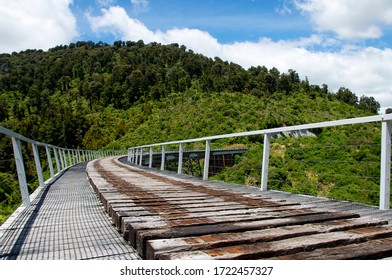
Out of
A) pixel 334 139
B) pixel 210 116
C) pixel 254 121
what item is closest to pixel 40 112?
pixel 210 116

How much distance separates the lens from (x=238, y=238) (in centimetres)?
213

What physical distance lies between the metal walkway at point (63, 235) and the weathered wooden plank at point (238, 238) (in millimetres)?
359

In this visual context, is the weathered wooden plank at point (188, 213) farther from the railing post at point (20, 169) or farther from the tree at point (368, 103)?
the tree at point (368, 103)

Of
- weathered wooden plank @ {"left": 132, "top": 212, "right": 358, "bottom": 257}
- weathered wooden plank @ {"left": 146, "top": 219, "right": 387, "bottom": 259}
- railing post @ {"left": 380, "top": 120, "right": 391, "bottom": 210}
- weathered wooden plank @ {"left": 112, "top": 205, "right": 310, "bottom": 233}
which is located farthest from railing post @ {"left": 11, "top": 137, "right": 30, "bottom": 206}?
railing post @ {"left": 380, "top": 120, "right": 391, "bottom": 210}

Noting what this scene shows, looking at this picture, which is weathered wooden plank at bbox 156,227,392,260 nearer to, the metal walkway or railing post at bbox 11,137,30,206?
the metal walkway

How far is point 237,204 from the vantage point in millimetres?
3531

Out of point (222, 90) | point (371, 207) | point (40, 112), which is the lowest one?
point (371, 207)

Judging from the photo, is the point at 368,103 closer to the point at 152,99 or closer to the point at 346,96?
→ the point at 346,96

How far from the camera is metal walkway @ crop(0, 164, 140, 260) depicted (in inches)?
92.0

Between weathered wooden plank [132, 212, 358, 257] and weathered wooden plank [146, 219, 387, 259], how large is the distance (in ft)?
0.22

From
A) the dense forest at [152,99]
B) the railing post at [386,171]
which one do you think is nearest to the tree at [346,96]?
the dense forest at [152,99]

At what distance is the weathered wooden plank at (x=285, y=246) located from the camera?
1.83 m
